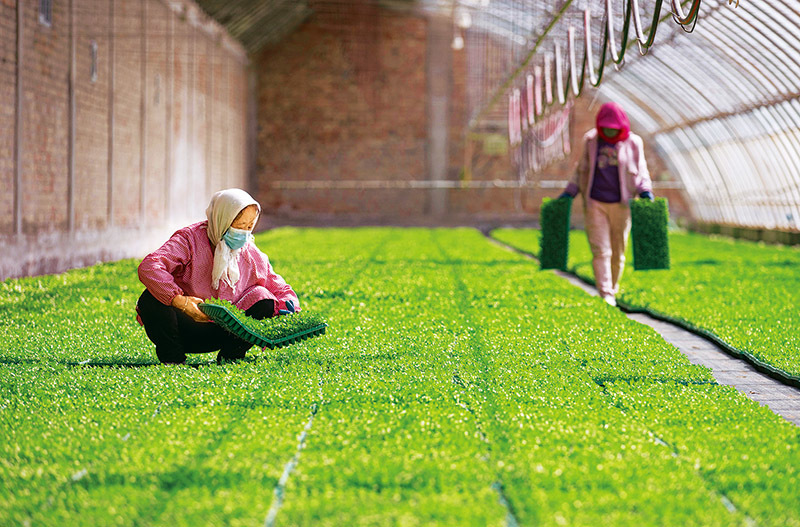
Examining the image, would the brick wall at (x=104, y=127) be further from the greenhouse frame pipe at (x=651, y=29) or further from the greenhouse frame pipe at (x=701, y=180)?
the greenhouse frame pipe at (x=701, y=180)

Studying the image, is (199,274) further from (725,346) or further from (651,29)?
(651,29)

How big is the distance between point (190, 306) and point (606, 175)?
5434mm

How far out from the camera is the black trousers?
533cm

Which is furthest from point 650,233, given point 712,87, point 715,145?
point 715,145

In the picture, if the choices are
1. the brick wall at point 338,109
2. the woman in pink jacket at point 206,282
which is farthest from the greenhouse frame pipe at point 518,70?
the woman in pink jacket at point 206,282

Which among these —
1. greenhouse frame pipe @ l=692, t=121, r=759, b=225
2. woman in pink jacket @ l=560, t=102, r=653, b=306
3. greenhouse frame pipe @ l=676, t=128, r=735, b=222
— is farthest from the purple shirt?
greenhouse frame pipe @ l=676, t=128, r=735, b=222

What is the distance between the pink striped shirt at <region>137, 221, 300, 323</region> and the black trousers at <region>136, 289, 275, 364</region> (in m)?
0.10

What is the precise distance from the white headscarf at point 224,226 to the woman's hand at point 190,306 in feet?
0.92

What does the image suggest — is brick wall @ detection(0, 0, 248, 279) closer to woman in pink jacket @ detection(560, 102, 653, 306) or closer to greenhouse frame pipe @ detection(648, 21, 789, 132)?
woman in pink jacket @ detection(560, 102, 653, 306)

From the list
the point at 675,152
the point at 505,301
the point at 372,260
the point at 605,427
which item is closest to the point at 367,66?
the point at 675,152

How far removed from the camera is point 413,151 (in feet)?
106

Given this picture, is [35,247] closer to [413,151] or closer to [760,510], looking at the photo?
[760,510]

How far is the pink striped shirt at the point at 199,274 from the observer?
511cm

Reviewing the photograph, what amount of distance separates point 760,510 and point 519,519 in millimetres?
812
